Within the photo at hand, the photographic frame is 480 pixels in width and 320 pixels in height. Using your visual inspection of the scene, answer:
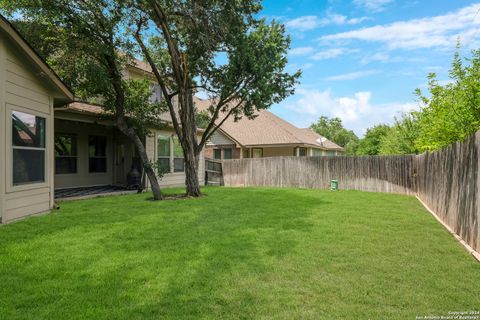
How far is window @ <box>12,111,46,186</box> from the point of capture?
21.2ft

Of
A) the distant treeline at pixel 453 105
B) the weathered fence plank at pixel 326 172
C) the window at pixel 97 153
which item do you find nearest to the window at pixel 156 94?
the window at pixel 97 153

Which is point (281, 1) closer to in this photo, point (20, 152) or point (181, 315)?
point (20, 152)

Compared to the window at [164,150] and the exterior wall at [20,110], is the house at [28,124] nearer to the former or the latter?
the exterior wall at [20,110]

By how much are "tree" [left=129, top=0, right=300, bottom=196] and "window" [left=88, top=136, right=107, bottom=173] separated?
11.9ft

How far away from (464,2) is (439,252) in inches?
240

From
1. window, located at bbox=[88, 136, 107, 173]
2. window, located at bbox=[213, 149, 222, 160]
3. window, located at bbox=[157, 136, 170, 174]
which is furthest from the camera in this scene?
window, located at bbox=[213, 149, 222, 160]

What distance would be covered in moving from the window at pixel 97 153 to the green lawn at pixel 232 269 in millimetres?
6561

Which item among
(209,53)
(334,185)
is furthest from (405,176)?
(209,53)

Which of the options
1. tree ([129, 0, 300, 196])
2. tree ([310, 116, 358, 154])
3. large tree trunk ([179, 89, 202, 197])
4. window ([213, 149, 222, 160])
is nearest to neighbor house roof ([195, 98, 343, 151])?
window ([213, 149, 222, 160])

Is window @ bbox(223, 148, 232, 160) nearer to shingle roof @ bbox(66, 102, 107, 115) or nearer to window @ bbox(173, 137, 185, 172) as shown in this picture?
window @ bbox(173, 137, 185, 172)

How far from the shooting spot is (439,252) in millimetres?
4484

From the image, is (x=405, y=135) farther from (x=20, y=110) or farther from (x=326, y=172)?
(x=20, y=110)

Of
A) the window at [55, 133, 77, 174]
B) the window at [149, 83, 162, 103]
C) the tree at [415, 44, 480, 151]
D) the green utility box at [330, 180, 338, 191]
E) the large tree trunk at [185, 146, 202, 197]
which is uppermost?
the window at [149, 83, 162, 103]

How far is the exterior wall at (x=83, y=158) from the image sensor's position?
38.2 feet
